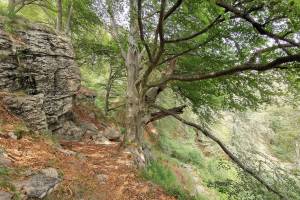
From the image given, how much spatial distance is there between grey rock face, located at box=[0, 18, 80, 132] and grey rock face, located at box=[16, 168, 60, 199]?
8.90 ft

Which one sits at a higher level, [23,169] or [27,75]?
[27,75]

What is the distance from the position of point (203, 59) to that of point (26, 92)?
197 inches

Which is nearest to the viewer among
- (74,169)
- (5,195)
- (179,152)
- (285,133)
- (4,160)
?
(5,195)

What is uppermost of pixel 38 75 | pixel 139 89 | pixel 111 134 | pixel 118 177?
pixel 38 75

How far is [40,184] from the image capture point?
4.89 meters

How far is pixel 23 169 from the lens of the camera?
518 centimetres

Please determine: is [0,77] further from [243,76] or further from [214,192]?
[214,192]

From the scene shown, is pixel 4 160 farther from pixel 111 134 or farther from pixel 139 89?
pixel 111 134

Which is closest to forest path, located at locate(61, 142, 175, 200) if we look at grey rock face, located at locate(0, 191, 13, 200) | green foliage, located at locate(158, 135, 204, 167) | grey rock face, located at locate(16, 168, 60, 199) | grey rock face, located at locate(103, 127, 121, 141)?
grey rock face, located at locate(16, 168, 60, 199)

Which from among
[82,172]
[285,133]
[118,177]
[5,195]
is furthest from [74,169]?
[285,133]

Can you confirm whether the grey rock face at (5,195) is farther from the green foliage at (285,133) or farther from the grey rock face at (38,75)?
the green foliage at (285,133)

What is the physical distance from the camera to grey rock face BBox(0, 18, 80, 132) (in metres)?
7.86

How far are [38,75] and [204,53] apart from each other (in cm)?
487

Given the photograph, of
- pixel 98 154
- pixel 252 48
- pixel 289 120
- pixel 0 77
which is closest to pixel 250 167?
pixel 252 48
